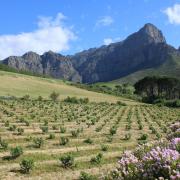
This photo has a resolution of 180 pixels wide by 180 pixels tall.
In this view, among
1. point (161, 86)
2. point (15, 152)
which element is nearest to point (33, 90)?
point (161, 86)

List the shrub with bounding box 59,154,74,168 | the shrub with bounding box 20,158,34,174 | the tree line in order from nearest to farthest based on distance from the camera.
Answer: the shrub with bounding box 20,158,34,174, the shrub with bounding box 59,154,74,168, the tree line

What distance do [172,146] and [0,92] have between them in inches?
3464

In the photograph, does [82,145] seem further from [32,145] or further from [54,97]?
[54,97]

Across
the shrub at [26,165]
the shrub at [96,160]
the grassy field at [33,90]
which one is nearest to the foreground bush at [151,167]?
the shrub at [26,165]

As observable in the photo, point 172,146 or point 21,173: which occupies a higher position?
point 172,146

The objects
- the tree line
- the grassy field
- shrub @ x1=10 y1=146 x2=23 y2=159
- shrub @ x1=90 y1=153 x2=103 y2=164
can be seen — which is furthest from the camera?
the tree line

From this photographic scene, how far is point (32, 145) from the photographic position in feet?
82.5

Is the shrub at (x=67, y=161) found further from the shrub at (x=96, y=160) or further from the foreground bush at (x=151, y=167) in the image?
the foreground bush at (x=151, y=167)

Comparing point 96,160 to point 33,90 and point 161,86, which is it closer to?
point 33,90

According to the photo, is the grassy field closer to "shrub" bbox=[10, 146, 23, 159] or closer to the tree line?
the tree line

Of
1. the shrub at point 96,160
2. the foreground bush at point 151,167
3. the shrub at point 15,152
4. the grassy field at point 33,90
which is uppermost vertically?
the grassy field at point 33,90

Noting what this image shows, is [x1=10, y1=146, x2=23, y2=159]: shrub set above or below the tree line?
below

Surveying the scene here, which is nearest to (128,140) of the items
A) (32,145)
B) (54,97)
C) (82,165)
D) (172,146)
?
(32,145)

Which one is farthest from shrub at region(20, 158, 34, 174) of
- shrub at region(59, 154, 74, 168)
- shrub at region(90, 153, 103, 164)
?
shrub at region(90, 153, 103, 164)
